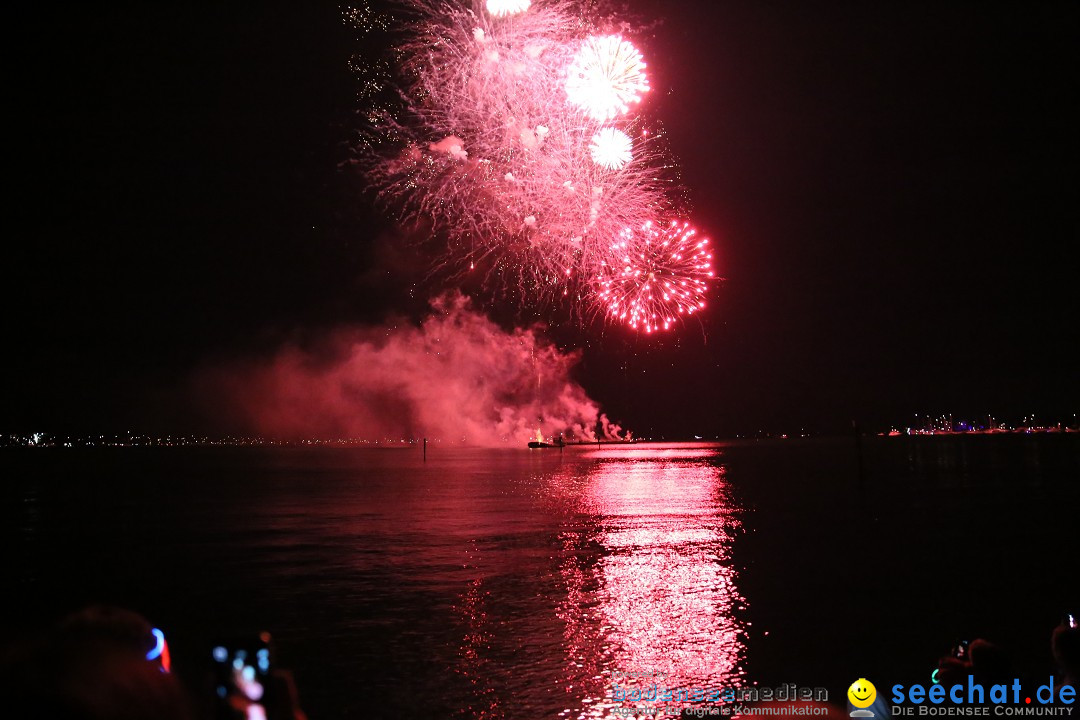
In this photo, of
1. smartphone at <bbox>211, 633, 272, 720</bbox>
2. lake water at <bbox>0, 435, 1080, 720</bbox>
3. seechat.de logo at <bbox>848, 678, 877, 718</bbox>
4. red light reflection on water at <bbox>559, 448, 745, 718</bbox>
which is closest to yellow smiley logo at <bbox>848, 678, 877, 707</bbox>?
seechat.de logo at <bbox>848, 678, 877, 718</bbox>

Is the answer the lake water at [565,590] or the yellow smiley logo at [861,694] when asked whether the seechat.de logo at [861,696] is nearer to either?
the yellow smiley logo at [861,694]

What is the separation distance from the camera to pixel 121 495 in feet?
167

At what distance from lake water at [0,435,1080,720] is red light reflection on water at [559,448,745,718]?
0.19ft

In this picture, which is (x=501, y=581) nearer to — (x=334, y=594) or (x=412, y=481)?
(x=334, y=594)

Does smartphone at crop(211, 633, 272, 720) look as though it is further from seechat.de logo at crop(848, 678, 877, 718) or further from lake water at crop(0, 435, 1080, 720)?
seechat.de logo at crop(848, 678, 877, 718)

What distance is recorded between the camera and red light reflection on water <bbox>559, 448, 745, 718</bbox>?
9.57 meters

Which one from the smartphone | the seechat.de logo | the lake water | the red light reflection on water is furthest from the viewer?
the lake water

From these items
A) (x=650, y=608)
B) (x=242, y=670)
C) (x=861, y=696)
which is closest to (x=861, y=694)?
(x=861, y=696)

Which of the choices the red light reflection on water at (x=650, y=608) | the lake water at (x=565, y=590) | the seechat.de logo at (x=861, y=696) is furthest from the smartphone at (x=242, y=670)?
the red light reflection on water at (x=650, y=608)

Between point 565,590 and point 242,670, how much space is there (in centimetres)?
1339

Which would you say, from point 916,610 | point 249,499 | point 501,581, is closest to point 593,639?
point 501,581

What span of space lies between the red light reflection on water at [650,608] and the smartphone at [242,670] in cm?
668

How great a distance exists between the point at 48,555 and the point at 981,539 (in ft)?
87.4

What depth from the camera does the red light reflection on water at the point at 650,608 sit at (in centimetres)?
957
